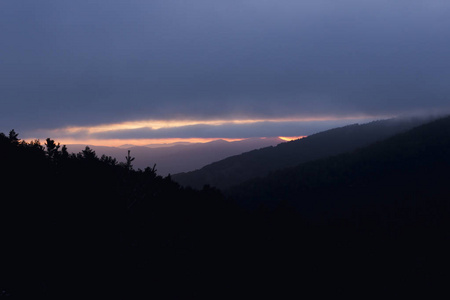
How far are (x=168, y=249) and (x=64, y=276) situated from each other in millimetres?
7519

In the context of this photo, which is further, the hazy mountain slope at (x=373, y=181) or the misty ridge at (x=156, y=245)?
the hazy mountain slope at (x=373, y=181)

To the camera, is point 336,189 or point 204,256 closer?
point 204,256

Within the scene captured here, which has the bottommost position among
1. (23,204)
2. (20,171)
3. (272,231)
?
(272,231)

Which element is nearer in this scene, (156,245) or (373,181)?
(156,245)

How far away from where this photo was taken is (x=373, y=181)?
6417 inches

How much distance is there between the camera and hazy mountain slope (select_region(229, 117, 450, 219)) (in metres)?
137

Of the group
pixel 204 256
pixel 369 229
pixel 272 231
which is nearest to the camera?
pixel 204 256

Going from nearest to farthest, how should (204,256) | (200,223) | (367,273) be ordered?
1. (204,256)
2. (200,223)
3. (367,273)

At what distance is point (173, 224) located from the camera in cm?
3284

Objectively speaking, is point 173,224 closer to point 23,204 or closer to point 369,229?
point 23,204

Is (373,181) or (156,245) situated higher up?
(156,245)

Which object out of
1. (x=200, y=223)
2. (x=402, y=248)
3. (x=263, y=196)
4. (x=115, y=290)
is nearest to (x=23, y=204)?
(x=115, y=290)

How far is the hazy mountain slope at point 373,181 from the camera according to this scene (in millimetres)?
137250

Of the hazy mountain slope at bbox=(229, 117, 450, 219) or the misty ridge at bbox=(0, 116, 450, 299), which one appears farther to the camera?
the hazy mountain slope at bbox=(229, 117, 450, 219)
